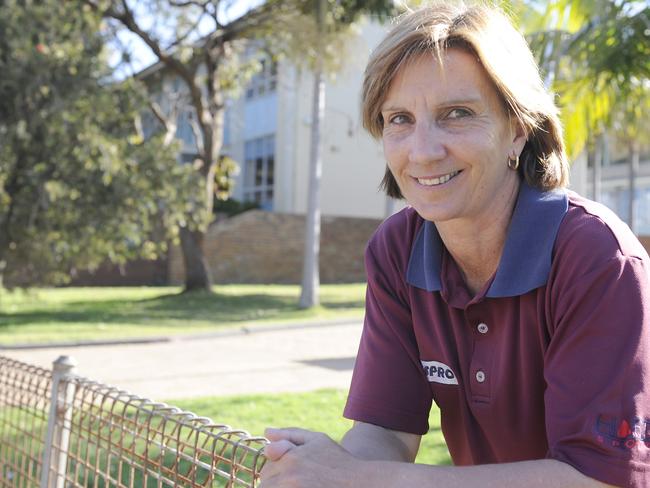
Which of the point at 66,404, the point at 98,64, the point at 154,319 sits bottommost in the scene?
the point at 154,319

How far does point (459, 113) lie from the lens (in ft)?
6.28

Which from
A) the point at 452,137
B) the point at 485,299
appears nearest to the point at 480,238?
the point at 485,299

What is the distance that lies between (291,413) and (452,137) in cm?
483

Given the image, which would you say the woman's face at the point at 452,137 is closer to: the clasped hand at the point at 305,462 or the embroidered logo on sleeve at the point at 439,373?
the embroidered logo on sleeve at the point at 439,373

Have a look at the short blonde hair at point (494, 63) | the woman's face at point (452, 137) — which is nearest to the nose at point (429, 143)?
the woman's face at point (452, 137)

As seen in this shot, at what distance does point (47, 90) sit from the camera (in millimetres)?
14258

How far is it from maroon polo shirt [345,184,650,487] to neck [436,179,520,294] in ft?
0.12

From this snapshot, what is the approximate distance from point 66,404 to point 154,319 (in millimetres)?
12415

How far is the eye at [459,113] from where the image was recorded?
6.26ft

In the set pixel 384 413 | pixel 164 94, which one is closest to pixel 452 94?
pixel 384 413

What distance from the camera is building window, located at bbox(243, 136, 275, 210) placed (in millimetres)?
31483

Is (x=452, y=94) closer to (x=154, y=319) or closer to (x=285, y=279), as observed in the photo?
(x=154, y=319)

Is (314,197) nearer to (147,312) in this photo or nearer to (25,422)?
(147,312)

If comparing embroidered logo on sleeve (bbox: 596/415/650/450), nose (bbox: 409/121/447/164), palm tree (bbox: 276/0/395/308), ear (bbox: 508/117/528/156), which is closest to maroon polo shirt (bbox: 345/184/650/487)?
embroidered logo on sleeve (bbox: 596/415/650/450)
